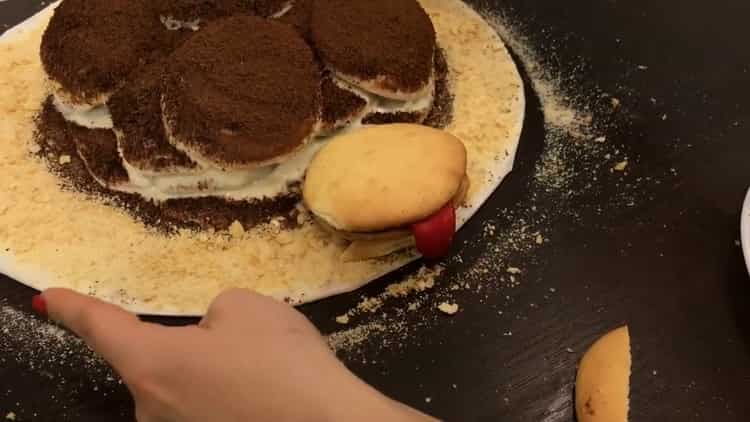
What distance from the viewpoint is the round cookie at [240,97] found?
1199mm

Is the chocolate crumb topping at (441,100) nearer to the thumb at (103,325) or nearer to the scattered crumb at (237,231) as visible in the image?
the scattered crumb at (237,231)

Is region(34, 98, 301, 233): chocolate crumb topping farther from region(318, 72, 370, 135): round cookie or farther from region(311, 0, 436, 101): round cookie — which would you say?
region(311, 0, 436, 101): round cookie

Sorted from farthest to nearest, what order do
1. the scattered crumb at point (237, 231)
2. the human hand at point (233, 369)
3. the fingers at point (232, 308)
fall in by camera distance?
the scattered crumb at point (237, 231) → the fingers at point (232, 308) → the human hand at point (233, 369)

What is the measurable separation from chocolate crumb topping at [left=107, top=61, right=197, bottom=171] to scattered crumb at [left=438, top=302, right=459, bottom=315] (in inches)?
17.8

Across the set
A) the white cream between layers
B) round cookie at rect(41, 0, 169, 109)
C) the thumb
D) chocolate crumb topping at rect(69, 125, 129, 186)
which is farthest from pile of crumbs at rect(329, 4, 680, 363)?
round cookie at rect(41, 0, 169, 109)

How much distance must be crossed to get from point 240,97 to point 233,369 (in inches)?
22.8

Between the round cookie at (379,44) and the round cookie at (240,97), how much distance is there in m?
0.06

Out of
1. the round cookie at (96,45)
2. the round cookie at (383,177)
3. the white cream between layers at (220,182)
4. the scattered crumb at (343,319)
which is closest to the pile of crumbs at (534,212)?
the scattered crumb at (343,319)

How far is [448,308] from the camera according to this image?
45.7 inches

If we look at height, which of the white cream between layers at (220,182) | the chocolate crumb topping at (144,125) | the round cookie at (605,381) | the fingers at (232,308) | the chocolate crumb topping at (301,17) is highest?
the chocolate crumb topping at (301,17)

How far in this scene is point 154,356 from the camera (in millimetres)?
805

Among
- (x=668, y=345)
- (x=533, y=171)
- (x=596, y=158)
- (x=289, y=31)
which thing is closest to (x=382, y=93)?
(x=289, y=31)

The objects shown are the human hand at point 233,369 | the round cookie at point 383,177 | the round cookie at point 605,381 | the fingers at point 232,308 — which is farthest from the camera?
the round cookie at point 383,177

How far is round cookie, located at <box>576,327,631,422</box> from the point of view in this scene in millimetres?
1015
